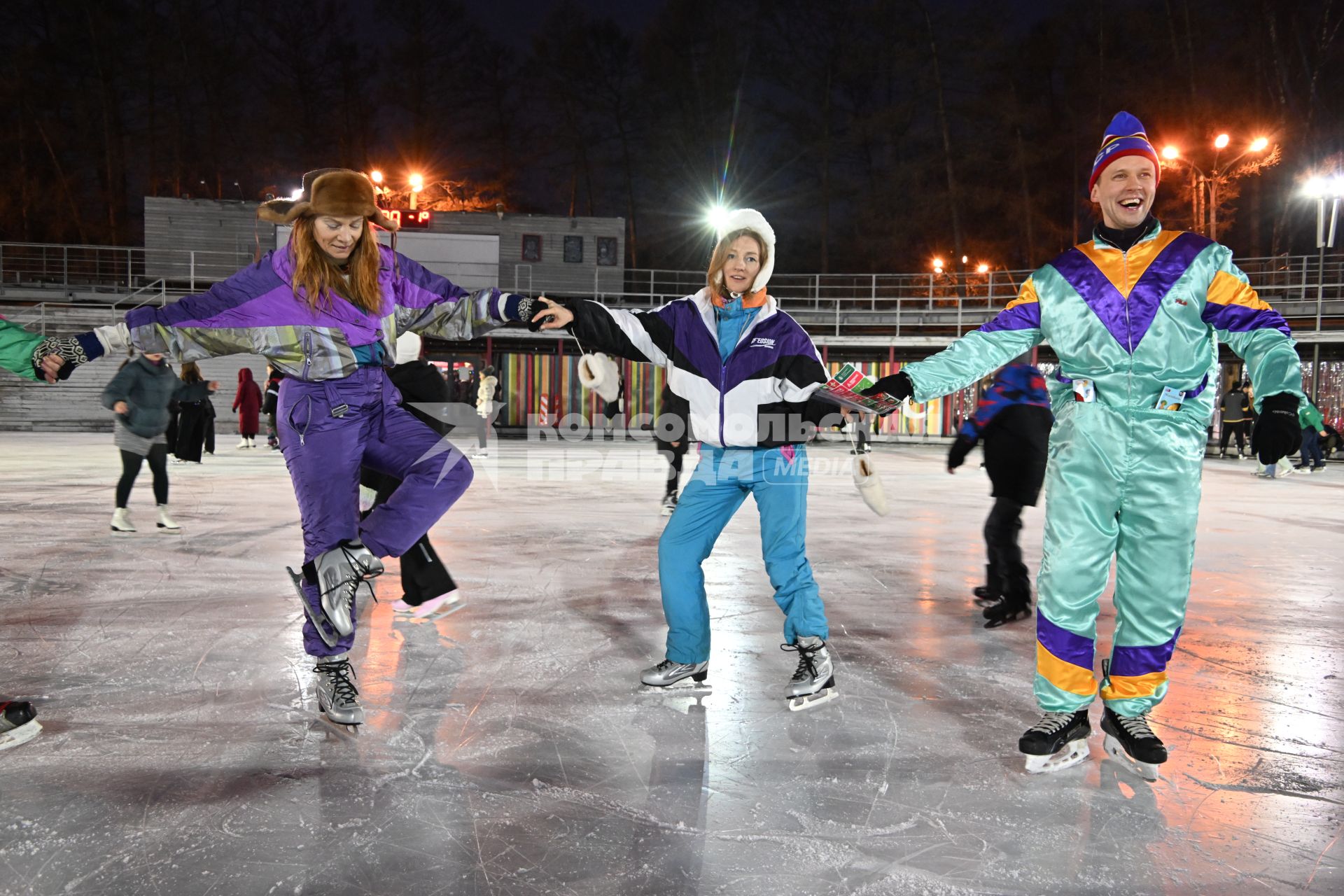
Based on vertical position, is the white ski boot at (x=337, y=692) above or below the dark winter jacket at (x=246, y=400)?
below

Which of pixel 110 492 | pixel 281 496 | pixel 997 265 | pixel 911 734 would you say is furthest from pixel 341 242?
pixel 997 265

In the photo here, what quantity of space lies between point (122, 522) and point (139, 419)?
702mm

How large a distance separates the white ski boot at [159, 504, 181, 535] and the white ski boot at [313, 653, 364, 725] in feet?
13.9

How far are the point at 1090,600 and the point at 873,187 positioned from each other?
1337 inches

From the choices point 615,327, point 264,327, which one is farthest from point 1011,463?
point 264,327

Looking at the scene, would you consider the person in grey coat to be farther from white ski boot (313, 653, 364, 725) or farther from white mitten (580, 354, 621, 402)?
white mitten (580, 354, 621, 402)

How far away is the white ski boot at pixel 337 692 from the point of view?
2932 mm

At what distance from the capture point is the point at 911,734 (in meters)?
2.93

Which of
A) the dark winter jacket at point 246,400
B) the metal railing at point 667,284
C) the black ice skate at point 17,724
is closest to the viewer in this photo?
the black ice skate at point 17,724

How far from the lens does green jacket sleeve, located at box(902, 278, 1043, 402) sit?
2.89m

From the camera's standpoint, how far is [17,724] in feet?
9.12

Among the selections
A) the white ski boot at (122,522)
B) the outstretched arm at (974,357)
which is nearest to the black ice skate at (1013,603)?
the outstretched arm at (974,357)

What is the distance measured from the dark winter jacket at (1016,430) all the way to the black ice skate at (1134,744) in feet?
6.01

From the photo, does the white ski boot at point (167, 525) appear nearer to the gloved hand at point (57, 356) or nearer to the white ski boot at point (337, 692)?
the gloved hand at point (57, 356)
